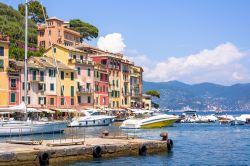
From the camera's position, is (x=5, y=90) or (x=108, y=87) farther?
(x=108, y=87)

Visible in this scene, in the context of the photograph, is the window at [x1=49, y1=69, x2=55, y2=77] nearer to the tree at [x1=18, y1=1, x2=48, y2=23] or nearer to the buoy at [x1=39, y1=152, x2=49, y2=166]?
the tree at [x1=18, y1=1, x2=48, y2=23]

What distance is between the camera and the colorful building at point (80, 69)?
85.2 metres

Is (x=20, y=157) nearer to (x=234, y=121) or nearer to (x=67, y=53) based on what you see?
(x=67, y=53)

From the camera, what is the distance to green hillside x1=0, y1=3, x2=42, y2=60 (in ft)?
278

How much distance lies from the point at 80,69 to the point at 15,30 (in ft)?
56.9

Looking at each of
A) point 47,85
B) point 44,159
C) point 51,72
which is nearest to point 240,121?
point 51,72

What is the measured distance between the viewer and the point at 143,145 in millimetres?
36375

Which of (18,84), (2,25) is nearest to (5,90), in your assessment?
(18,84)

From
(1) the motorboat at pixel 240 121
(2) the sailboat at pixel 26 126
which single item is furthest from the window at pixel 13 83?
(1) the motorboat at pixel 240 121

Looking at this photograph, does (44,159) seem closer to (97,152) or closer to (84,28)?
(97,152)

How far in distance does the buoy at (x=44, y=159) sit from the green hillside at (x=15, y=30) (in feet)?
177

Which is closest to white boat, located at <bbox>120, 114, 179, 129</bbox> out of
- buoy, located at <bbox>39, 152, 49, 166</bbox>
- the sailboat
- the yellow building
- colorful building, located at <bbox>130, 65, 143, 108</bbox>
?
the sailboat

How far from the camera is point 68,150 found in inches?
1211

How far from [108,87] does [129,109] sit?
268 inches
